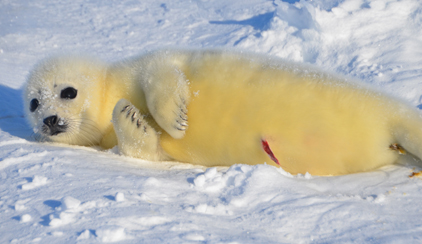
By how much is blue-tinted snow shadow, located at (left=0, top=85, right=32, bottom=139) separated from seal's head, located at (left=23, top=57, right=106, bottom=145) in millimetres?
297

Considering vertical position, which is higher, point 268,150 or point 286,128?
point 286,128

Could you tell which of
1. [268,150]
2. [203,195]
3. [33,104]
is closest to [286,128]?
[268,150]

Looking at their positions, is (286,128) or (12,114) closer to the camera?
(286,128)

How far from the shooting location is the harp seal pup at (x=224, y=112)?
7.33 ft

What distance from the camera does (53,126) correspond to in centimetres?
273

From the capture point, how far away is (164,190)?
182cm

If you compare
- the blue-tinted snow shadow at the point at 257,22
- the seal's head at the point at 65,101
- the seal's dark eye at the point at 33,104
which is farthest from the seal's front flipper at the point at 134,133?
the blue-tinted snow shadow at the point at 257,22

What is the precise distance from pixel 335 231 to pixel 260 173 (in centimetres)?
56

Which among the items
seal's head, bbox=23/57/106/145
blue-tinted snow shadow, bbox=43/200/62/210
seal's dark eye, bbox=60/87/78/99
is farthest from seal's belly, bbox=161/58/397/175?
blue-tinted snow shadow, bbox=43/200/62/210

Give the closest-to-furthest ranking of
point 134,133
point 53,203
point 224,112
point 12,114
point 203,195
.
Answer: point 53,203 → point 203,195 → point 224,112 → point 134,133 → point 12,114

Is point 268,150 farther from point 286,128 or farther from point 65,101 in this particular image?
point 65,101

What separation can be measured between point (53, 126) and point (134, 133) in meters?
→ 0.65

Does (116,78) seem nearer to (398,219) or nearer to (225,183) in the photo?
(225,183)

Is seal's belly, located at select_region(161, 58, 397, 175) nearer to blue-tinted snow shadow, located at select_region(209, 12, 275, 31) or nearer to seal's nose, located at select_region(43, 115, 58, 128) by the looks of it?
seal's nose, located at select_region(43, 115, 58, 128)
